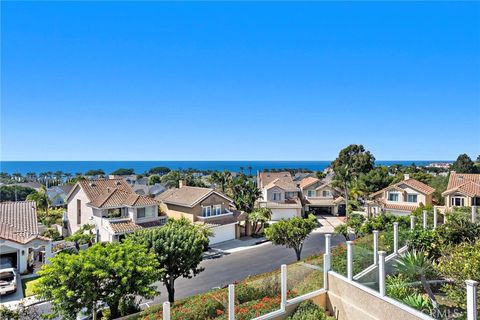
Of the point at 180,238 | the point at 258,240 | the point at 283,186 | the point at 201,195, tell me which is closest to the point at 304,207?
the point at 283,186

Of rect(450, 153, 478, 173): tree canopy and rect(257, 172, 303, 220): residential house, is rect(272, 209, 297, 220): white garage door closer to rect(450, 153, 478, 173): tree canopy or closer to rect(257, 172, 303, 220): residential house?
rect(257, 172, 303, 220): residential house

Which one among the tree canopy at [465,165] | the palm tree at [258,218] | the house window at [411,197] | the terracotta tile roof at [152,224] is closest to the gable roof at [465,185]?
the house window at [411,197]

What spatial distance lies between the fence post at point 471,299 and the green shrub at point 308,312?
14.8 ft

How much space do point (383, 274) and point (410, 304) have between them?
1.09 m

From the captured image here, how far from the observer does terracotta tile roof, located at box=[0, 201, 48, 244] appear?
23969mm

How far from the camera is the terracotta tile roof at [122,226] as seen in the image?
28.3 meters

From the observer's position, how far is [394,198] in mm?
40938

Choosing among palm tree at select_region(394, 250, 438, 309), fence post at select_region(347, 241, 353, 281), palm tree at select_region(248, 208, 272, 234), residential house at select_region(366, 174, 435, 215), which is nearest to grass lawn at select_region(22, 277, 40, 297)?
fence post at select_region(347, 241, 353, 281)

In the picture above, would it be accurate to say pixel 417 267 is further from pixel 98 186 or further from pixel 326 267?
pixel 98 186

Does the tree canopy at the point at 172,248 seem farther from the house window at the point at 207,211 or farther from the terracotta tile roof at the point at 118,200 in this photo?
the house window at the point at 207,211

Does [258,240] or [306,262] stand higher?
[306,262]

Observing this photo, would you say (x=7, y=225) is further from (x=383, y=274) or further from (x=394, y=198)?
(x=394, y=198)

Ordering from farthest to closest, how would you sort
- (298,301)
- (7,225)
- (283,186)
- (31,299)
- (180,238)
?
1. (283,186)
2. (7,225)
3. (31,299)
4. (180,238)
5. (298,301)

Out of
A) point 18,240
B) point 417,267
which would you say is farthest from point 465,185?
point 18,240
